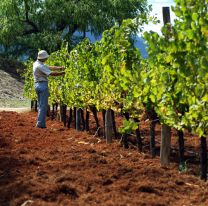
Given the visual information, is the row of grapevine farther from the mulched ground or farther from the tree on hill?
the tree on hill

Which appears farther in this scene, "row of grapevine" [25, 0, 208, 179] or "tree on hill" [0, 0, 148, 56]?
"tree on hill" [0, 0, 148, 56]

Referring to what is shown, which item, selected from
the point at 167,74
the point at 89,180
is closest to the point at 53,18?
the point at 167,74

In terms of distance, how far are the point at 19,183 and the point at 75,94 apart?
22.5 ft

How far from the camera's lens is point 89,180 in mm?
6160

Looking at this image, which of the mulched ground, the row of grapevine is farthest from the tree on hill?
the mulched ground

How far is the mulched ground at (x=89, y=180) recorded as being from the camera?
18.1 ft

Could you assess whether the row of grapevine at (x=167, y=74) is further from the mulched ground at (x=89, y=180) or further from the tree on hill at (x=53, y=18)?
the tree on hill at (x=53, y=18)

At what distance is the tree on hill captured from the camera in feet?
116

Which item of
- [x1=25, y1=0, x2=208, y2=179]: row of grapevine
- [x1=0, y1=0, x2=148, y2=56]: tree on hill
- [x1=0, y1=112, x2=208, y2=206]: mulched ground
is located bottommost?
[x1=0, y1=112, x2=208, y2=206]: mulched ground

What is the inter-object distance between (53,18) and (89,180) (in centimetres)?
3077

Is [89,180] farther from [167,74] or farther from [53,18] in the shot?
[53,18]

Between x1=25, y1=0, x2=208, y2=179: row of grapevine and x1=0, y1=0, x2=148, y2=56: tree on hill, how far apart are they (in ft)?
79.9

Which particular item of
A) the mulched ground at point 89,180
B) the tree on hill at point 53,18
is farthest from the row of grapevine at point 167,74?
the tree on hill at point 53,18

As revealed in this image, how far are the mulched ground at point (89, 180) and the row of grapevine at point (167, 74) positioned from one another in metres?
0.61
